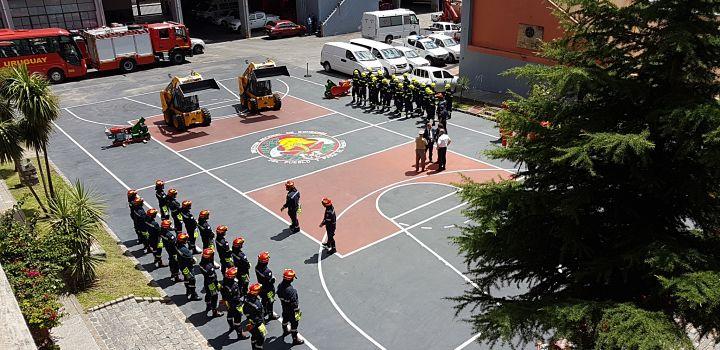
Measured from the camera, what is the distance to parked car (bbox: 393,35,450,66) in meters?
33.4

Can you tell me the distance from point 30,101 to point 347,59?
18941mm

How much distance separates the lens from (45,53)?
30.4 meters

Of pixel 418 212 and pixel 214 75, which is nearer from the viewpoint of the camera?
pixel 418 212

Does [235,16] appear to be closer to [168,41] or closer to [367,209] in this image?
[168,41]

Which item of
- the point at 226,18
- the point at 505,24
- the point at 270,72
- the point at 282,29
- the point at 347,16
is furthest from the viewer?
the point at 226,18

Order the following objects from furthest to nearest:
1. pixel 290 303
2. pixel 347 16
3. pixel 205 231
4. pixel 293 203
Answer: pixel 347 16 → pixel 293 203 → pixel 205 231 → pixel 290 303

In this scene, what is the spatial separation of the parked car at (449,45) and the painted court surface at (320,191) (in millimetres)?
9683

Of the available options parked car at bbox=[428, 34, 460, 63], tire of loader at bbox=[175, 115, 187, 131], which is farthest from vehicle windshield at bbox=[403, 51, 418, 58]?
tire of loader at bbox=[175, 115, 187, 131]

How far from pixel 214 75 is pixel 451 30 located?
18.1m

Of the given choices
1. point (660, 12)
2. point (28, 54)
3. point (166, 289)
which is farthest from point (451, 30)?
point (660, 12)

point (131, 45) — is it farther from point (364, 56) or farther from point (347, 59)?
point (364, 56)

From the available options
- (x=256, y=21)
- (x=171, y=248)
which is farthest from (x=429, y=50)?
(x=171, y=248)

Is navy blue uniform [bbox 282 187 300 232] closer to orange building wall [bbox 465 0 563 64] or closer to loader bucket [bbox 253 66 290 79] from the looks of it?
loader bucket [bbox 253 66 290 79]

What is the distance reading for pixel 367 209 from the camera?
15898 mm
